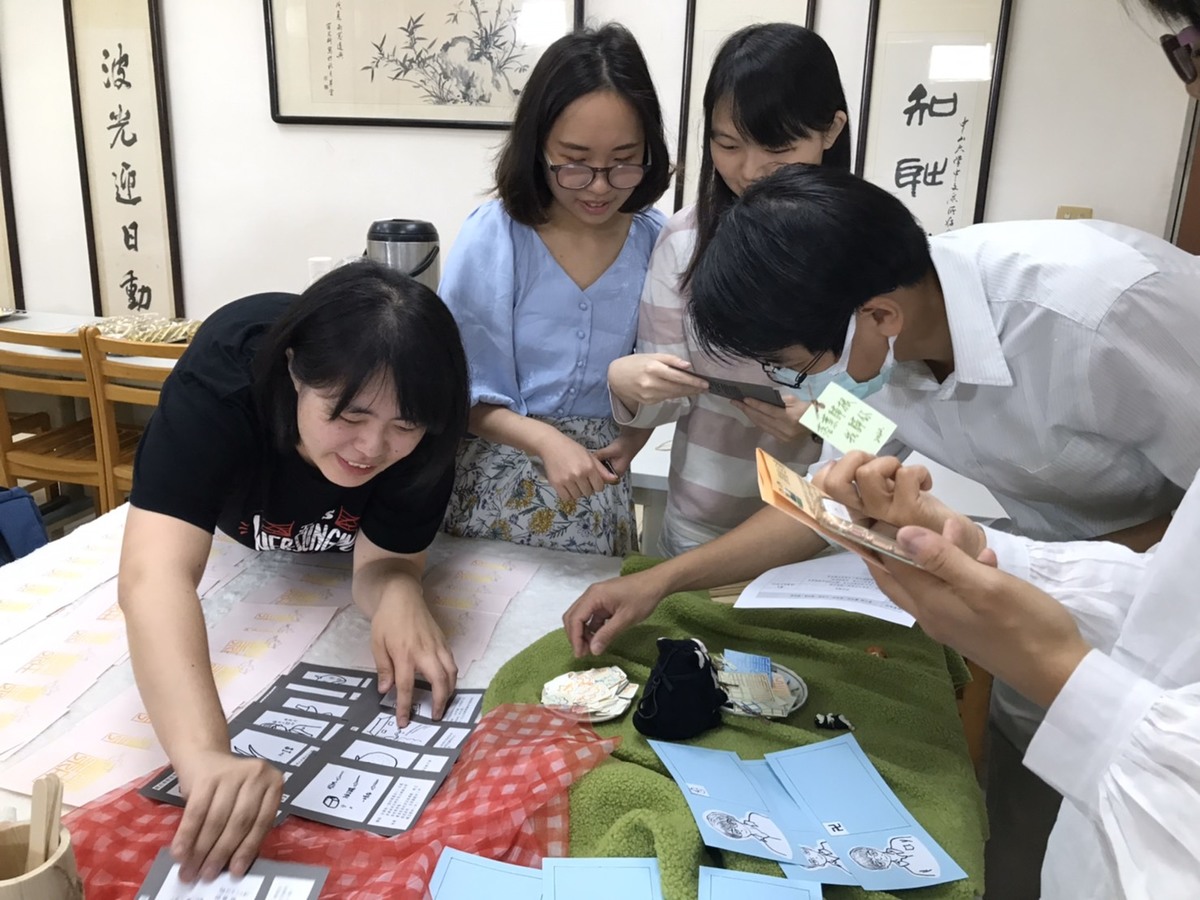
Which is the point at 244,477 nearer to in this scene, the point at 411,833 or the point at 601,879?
the point at 411,833

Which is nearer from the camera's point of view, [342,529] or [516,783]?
[516,783]

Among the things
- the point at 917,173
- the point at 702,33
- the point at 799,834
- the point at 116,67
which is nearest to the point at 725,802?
the point at 799,834

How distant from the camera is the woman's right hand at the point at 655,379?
118 cm

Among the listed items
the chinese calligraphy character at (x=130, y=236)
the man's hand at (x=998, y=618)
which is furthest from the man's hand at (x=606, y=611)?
the chinese calligraphy character at (x=130, y=236)

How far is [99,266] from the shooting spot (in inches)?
126

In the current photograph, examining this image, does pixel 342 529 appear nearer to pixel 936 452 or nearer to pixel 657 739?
pixel 657 739

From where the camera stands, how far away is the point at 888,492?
0.87m

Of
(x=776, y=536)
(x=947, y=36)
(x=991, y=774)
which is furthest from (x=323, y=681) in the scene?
(x=947, y=36)

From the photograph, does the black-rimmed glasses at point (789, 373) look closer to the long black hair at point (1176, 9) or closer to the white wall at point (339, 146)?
the long black hair at point (1176, 9)

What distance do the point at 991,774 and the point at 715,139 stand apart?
1.06 meters

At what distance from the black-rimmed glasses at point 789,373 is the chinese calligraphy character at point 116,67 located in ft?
9.48

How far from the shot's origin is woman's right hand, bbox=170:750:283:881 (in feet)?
2.48

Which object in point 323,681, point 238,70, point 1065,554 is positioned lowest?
point 323,681

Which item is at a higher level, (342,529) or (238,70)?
(238,70)
